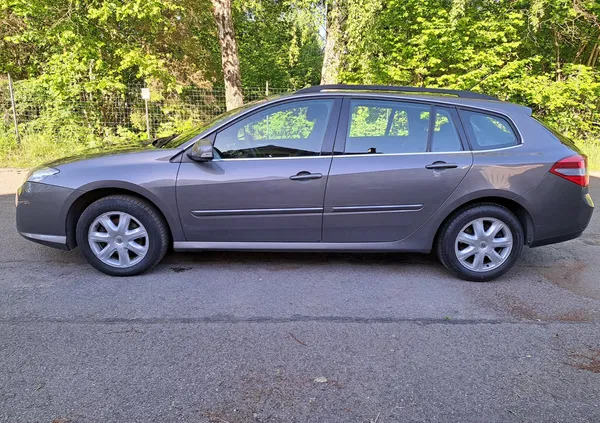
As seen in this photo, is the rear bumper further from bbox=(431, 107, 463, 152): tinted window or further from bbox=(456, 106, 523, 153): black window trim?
bbox=(431, 107, 463, 152): tinted window

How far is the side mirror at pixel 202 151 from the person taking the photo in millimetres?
3596

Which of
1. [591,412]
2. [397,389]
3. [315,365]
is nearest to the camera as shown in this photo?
[591,412]

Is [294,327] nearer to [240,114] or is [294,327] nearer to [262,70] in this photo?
[240,114]

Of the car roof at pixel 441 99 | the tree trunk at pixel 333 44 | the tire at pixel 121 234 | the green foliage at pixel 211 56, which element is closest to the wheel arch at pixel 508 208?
the car roof at pixel 441 99

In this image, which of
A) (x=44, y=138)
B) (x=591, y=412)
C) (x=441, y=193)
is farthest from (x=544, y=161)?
(x=44, y=138)

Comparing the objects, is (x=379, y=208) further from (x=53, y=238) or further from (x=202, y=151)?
(x=53, y=238)

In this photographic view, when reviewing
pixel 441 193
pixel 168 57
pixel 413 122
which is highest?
pixel 168 57

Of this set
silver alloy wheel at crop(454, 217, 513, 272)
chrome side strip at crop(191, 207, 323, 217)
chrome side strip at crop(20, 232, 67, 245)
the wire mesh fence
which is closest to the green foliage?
the wire mesh fence

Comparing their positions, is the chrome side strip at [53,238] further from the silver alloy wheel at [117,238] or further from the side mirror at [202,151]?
the side mirror at [202,151]

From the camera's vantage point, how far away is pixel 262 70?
54.5 ft

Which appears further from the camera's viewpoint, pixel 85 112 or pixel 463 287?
pixel 85 112

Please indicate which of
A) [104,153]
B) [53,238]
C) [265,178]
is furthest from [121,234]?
[265,178]

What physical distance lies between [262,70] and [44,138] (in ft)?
28.6

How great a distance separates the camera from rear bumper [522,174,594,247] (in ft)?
12.2
